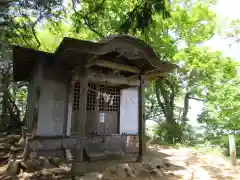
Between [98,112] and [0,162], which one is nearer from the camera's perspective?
[0,162]

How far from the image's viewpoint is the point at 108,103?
26.1ft

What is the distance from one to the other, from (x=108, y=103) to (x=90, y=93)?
2.93ft

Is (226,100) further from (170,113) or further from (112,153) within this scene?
(112,153)

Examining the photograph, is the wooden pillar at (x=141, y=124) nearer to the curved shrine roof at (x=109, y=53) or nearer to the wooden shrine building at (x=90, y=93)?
the wooden shrine building at (x=90, y=93)

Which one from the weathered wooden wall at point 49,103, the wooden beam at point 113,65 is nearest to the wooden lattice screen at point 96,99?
the weathered wooden wall at point 49,103

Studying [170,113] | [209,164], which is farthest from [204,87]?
[209,164]

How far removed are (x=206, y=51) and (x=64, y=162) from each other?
1073 centimetres

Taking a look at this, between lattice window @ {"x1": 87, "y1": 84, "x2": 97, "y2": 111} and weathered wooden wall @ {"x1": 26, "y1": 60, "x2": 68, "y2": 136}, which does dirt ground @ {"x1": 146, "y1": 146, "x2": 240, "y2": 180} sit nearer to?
lattice window @ {"x1": 87, "y1": 84, "x2": 97, "y2": 111}

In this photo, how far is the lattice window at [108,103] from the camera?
7.83 m

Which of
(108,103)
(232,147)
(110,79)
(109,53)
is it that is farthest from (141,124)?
(232,147)

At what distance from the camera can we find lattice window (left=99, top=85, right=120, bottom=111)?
308 inches

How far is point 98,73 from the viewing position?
559cm

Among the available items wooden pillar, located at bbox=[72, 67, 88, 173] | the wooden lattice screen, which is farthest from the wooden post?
wooden pillar, located at bbox=[72, 67, 88, 173]

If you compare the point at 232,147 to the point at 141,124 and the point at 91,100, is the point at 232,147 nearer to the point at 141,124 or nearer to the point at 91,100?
the point at 141,124
